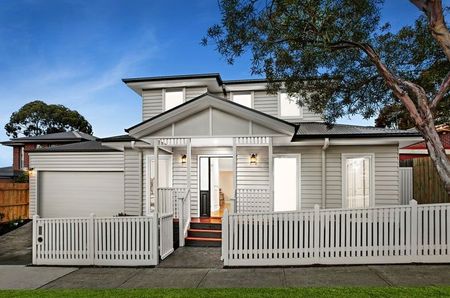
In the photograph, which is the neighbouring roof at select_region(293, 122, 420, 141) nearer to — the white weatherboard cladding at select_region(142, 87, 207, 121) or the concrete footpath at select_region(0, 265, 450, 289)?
the concrete footpath at select_region(0, 265, 450, 289)

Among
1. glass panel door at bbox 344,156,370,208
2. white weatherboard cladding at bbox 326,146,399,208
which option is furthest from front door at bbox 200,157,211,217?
white weatherboard cladding at bbox 326,146,399,208

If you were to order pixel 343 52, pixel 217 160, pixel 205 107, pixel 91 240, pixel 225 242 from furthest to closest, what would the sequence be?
pixel 217 160, pixel 205 107, pixel 343 52, pixel 91 240, pixel 225 242

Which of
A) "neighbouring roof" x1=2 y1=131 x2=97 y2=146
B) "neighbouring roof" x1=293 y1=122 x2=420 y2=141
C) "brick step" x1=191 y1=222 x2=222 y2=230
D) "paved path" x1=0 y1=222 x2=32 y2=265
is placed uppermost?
"neighbouring roof" x1=2 y1=131 x2=97 y2=146

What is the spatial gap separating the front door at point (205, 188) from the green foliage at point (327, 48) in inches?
175

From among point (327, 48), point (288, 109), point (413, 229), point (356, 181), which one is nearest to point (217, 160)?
point (288, 109)

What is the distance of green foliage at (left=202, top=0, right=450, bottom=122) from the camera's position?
682 cm

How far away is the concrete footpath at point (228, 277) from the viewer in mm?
5758

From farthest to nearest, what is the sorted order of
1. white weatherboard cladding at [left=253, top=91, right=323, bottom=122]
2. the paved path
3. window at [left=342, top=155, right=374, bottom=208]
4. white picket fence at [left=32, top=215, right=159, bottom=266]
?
white weatherboard cladding at [left=253, top=91, right=323, bottom=122] → window at [left=342, top=155, right=374, bottom=208] → the paved path → white picket fence at [left=32, top=215, right=159, bottom=266]

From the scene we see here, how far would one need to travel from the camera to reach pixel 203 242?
30.8 feet

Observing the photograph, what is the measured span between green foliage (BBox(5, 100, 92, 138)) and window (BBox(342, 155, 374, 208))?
43.1m

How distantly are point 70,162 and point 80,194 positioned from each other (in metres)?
1.47

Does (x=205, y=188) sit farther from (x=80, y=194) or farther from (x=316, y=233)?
(x=80, y=194)

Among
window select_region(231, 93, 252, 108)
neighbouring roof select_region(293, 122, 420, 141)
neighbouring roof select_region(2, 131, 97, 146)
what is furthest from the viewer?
neighbouring roof select_region(2, 131, 97, 146)

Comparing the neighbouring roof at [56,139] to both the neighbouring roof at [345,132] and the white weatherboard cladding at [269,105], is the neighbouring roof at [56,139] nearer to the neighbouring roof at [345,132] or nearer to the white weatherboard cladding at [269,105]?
the white weatherboard cladding at [269,105]
